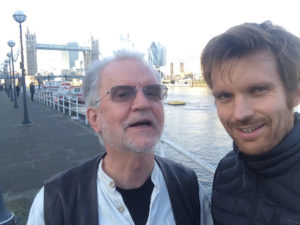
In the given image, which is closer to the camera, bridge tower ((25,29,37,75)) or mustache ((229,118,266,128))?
mustache ((229,118,266,128))

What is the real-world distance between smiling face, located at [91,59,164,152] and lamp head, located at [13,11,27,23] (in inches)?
378

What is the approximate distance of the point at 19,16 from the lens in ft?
30.9

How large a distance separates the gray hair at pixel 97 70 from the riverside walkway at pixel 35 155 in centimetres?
193

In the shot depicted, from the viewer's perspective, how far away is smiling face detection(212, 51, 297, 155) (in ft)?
3.27

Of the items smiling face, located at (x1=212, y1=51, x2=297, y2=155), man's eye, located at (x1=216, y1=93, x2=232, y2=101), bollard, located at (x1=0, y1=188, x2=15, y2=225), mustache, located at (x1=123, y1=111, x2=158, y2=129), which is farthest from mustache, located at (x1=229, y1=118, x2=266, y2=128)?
bollard, located at (x1=0, y1=188, x2=15, y2=225)

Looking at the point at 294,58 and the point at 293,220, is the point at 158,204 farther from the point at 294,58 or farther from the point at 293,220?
the point at 294,58

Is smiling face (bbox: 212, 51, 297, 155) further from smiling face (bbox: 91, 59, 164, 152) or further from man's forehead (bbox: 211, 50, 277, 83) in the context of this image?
smiling face (bbox: 91, 59, 164, 152)

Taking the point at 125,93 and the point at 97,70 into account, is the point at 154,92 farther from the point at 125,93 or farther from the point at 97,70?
the point at 97,70

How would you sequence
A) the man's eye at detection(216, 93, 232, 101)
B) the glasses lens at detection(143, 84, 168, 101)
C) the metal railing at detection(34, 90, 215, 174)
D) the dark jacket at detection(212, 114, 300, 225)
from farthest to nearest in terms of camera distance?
1. the metal railing at detection(34, 90, 215, 174)
2. the glasses lens at detection(143, 84, 168, 101)
3. the man's eye at detection(216, 93, 232, 101)
4. the dark jacket at detection(212, 114, 300, 225)

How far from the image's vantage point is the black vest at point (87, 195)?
4.10ft

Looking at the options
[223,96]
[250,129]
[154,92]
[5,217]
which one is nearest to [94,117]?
[154,92]

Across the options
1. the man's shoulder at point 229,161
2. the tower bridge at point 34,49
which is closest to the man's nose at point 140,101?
the man's shoulder at point 229,161

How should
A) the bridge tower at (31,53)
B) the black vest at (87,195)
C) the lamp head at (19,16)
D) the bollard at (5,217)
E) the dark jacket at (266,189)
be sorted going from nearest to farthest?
the dark jacket at (266,189) < the black vest at (87,195) < the bollard at (5,217) < the lamp head at (19,16) < the bridge tower at (31,53)

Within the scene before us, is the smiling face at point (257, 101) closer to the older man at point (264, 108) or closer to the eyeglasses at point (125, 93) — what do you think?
the older man at point (264, 108)
